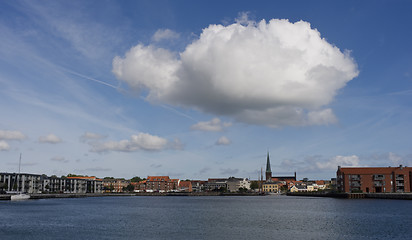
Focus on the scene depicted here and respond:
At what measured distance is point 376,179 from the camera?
160250mm

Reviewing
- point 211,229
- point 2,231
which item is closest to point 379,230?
point 211,229

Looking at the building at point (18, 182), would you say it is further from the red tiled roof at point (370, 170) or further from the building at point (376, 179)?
the red tiled roof at point (370, 170)

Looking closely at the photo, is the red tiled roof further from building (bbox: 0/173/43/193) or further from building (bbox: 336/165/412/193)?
building (bbox: 0/173/43/193)

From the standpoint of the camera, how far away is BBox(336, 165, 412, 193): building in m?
158

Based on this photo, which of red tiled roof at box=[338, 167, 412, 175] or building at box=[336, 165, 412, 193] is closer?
building at box=[336, 165, 412, 193]

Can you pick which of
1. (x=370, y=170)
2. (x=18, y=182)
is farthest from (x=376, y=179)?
(x=18, y=182)

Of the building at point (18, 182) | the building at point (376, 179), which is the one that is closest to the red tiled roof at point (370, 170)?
the building at point (376, 179)

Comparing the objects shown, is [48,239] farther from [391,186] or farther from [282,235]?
[391,186]

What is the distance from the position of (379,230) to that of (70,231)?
42.4 metres

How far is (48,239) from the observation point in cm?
4578

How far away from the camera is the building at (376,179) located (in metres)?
158

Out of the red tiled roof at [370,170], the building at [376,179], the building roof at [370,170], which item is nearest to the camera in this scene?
the building at [376,179]

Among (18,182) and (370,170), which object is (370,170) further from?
(18,182)

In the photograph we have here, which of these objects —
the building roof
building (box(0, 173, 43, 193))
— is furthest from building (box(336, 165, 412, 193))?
building (box(0, 173, 43, 193))
